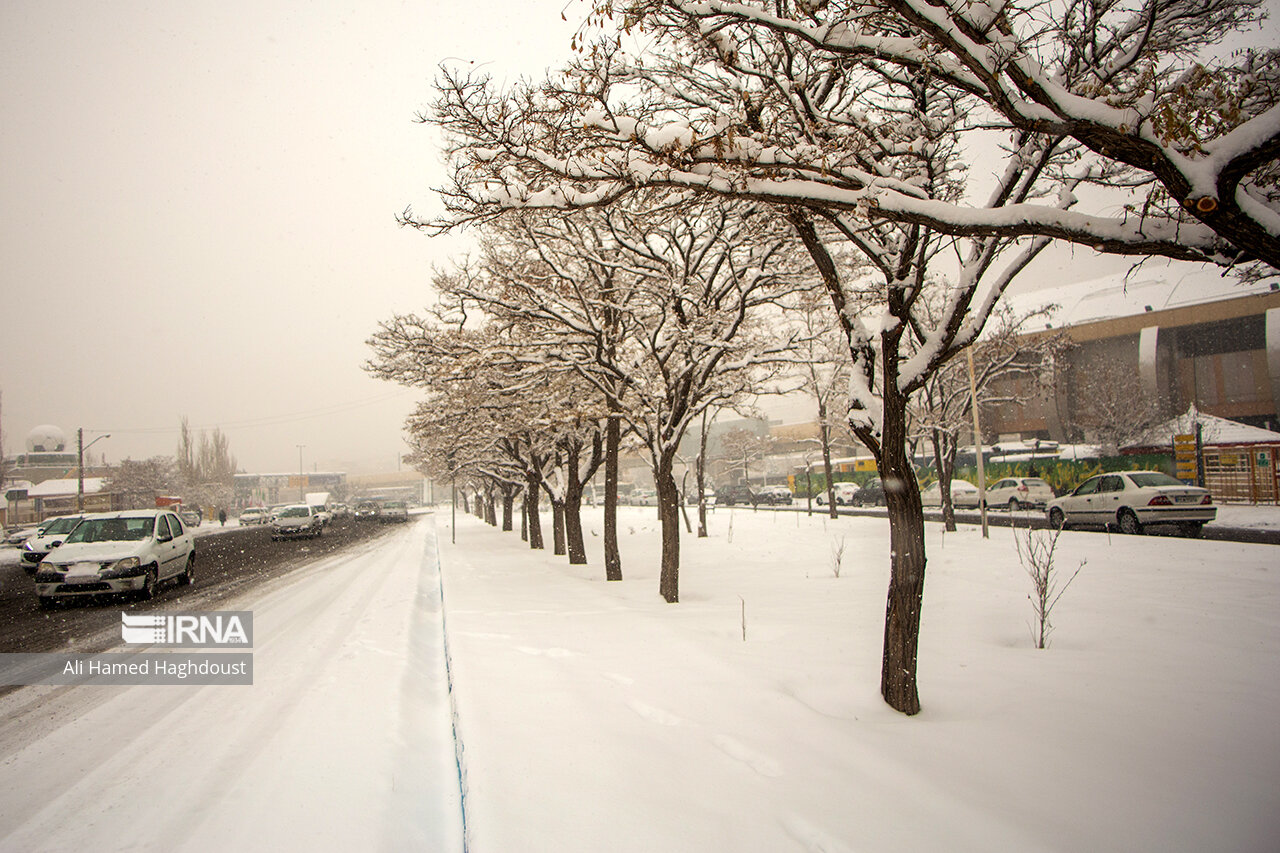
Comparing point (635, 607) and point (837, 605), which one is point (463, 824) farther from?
point (837, 605)

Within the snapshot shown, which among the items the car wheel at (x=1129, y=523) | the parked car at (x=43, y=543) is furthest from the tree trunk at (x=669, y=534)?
the parked car at (x=43, y=543)

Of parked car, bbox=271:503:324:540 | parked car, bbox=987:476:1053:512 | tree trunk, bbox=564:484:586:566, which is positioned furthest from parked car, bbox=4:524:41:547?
parked car, bbox=987:476:1053:512

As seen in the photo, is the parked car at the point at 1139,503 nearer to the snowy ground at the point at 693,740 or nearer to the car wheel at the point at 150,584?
the snowy ground at the point at 693,740

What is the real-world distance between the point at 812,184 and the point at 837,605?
22.2 feet

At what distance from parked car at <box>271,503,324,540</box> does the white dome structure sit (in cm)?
5423

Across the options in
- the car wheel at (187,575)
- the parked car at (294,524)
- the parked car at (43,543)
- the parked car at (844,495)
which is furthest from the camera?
the parked car at (844,495)

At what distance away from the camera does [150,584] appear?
1116cm

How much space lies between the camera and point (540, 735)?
13.9 ft

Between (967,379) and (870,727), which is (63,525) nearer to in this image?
(870,727)

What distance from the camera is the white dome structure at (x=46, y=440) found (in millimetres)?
63906

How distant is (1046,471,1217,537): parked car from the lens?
15.5m

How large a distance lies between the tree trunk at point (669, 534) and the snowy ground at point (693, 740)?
1381 mm

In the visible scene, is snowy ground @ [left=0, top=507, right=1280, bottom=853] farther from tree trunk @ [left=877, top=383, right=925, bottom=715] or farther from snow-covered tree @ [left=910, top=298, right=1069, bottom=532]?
snow-covered tree @ [left=910, top=298, right=1069, bottom=532]

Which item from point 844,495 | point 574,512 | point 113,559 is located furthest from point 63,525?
point 844,495
